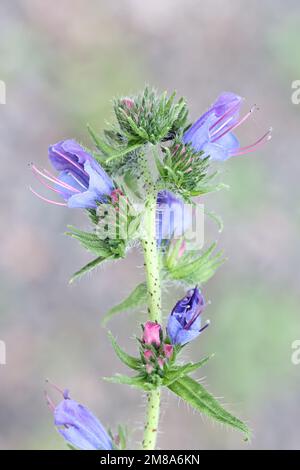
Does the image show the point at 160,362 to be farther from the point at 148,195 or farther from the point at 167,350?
Result: the point at 148,195

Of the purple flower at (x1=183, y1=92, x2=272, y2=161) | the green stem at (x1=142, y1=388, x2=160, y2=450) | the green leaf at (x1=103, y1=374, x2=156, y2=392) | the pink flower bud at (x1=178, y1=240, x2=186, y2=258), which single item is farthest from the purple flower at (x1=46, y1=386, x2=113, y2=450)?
the purple flower at (x1=183, y1=92, x2=272, y2=161)

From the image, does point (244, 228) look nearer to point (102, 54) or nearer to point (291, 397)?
point (291, 397)

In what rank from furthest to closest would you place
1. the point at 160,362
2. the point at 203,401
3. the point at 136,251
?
1. the point at 136,251
2. the point at 160,362
3. the point at 203,401

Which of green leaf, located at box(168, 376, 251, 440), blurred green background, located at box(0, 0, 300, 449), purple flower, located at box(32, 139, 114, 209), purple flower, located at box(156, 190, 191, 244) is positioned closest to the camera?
green leaf, located at box(168, 376, 251, 440)

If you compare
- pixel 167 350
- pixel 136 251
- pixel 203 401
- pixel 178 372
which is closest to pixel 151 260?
pixel 167 350

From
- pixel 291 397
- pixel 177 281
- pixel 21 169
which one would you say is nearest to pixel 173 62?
pixel 21 169

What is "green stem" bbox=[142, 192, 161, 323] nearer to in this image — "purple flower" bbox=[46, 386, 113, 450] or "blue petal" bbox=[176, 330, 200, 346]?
"blue petal" bbox=[176, 330, 200, 346]
